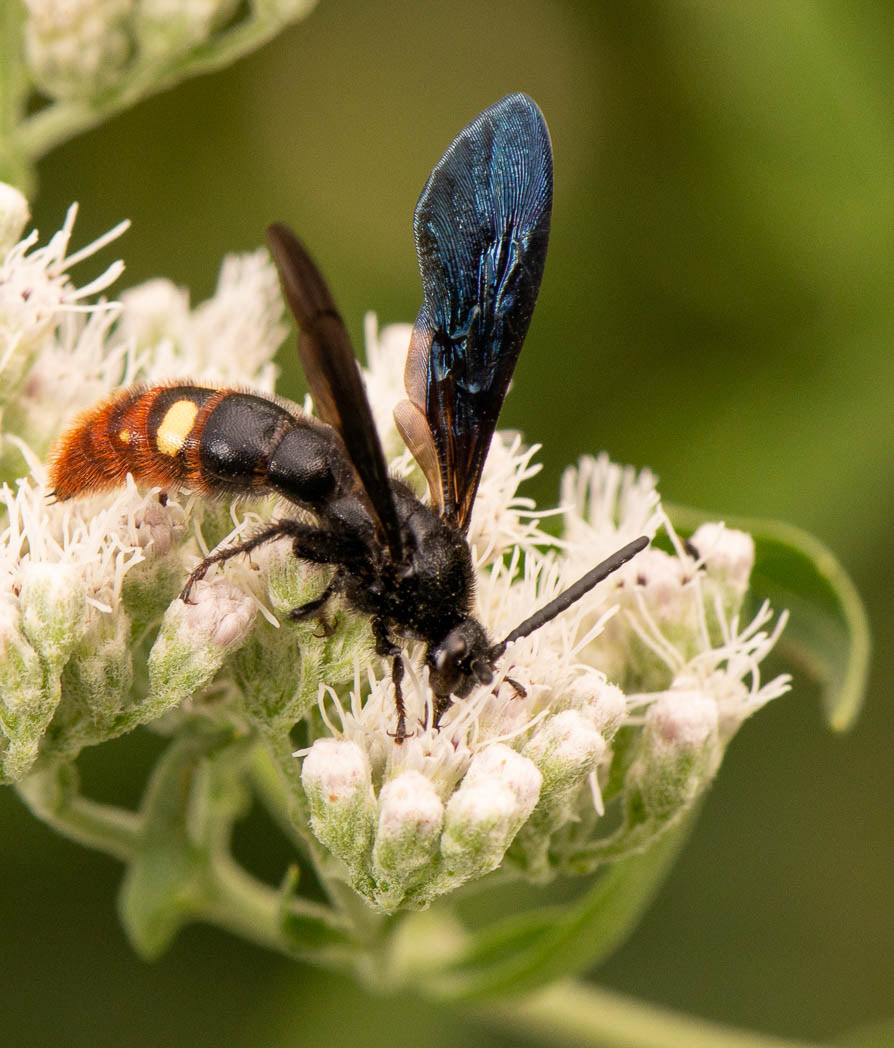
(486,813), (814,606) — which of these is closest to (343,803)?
(486,813)

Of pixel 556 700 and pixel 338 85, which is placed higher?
pixel 338 85

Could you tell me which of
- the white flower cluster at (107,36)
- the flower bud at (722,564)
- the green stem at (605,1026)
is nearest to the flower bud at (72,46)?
the white flower cluster at (107,36)

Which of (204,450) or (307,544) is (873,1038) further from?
(204,450)

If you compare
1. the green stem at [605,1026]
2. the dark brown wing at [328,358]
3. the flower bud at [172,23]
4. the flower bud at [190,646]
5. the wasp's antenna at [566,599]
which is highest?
the flower bud at [172,23]

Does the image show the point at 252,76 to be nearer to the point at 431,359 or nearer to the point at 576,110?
the point at 576,110

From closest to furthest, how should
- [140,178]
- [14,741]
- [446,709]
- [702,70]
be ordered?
[14,741] → [446,709] → [702,70] → [140,178]

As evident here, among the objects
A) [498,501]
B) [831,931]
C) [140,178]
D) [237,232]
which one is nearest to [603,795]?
[498,501]

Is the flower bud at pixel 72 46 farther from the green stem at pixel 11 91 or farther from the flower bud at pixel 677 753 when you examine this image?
the flower bud at pixel 677 753
